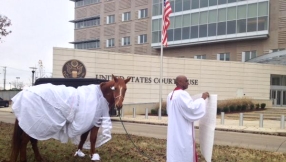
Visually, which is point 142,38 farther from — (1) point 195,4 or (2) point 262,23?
(2) point 262,23

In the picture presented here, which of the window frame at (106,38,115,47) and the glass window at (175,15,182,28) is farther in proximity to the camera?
the window frame at (106,38,115,47)

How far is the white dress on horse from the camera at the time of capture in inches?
277

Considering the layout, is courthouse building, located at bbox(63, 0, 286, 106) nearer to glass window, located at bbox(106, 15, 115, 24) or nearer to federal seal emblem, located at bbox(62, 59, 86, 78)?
glass window, located at bbox(106, 15, 115, 24)

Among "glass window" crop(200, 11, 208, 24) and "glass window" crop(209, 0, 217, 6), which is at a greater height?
"glass window" crop(209, 0, 217, 6)

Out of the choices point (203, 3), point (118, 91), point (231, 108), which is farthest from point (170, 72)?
point (118, 91)

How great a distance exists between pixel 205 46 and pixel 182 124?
46.8m

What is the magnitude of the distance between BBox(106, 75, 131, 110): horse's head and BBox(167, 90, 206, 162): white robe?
1089 mm

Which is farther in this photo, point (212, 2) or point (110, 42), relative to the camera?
point (110, 42)

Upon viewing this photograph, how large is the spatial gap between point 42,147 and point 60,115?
3249 mm

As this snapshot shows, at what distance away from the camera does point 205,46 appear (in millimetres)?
52062

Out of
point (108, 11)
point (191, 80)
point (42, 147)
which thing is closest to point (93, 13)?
point (108, 11)

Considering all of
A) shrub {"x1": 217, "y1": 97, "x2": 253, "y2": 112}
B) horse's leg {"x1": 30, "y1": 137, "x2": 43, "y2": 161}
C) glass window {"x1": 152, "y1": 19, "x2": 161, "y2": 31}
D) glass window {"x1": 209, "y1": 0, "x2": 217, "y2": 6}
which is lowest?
shrub {"x1": 217, "y1": 97, "x2": 253, "y2": 112}

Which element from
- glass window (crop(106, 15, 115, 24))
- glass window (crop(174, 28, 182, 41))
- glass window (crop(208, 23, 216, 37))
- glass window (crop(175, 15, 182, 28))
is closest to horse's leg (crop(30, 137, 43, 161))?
glass window (crop(208, 23, 216, 37))

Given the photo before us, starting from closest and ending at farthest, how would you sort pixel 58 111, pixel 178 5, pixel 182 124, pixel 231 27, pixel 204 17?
1. pixel 182 124
2. pixel 58 111
3. pixel 231 27
4. pixel 204 17
5. pixel 178 5
